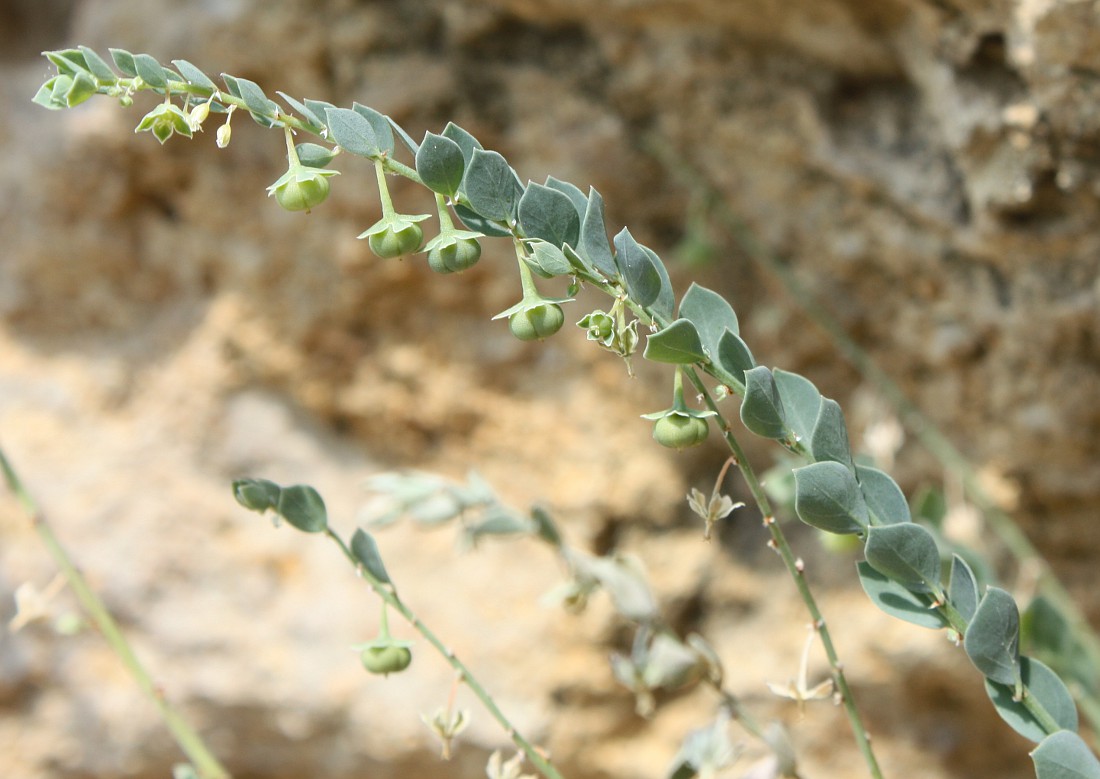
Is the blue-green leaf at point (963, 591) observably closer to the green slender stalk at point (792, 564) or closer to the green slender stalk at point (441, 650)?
the green slender stalk at point (792, 564)

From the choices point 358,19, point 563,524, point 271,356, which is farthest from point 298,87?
point 563,524

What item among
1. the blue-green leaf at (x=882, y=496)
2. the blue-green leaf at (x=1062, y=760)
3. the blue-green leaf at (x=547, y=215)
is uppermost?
the blue-green leaf at (x=547, y=215)

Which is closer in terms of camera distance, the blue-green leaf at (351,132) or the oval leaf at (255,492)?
the blue-green leaf at (351,132)

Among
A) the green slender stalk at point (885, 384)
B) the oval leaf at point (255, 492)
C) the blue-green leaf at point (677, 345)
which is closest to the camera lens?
the blue-green leaf at point (677, 345)

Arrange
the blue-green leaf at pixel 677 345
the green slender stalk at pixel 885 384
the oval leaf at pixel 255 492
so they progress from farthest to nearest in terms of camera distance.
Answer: the green slender stalk at pixel 885 384 < the oval leaf at pixel 255 492 < the blue-green leaf at pixel 677 345

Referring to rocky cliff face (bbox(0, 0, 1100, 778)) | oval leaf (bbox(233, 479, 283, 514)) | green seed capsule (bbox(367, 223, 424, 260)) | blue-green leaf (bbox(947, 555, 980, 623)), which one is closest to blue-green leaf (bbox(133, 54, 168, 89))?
green seed capsule (bbox(367, 223, 424, 260))

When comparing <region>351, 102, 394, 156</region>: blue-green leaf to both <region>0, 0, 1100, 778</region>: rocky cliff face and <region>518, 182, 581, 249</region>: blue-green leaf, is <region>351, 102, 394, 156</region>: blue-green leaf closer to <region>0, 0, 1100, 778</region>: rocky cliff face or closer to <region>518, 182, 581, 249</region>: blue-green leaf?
<region>518, 182, 581, 249</region>: blue-green leaf

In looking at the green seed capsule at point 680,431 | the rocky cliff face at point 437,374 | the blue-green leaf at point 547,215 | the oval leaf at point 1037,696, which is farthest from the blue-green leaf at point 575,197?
the rocky cliff face at point 437,374
